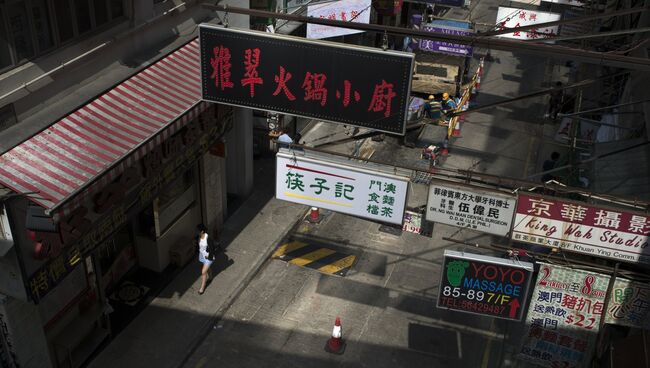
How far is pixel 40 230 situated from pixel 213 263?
8.66m

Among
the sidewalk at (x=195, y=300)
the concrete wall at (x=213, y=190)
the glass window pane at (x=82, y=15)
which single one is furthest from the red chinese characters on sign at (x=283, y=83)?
the sidewalk at (x=195, y=300)

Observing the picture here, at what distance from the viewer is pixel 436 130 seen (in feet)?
93.6

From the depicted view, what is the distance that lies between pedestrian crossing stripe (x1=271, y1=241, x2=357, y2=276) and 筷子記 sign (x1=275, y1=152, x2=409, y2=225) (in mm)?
6500

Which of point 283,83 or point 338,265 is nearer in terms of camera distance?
point 283,83

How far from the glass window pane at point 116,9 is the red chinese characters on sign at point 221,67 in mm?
3231

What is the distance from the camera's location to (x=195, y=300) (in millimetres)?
17938

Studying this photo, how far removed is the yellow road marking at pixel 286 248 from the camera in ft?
65.9

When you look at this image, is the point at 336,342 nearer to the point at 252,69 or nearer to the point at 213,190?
the point at 213,190

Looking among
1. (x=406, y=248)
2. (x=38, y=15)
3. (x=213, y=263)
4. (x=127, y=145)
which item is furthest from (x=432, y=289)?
(x=38, y=15)

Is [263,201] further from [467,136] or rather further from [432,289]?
[467,136]

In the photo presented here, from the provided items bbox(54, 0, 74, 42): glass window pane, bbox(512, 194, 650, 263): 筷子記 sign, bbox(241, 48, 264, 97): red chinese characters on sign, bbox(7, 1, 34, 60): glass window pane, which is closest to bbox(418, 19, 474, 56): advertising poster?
bbox(241, 48, 264, 97): red chinese characters on sign

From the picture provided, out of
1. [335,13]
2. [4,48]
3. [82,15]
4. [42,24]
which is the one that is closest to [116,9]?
[82,15]

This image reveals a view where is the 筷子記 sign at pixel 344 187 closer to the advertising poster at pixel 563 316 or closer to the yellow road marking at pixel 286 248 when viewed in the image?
the advertising poster at pixel 563 316

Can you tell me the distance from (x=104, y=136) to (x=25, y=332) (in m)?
4.38
